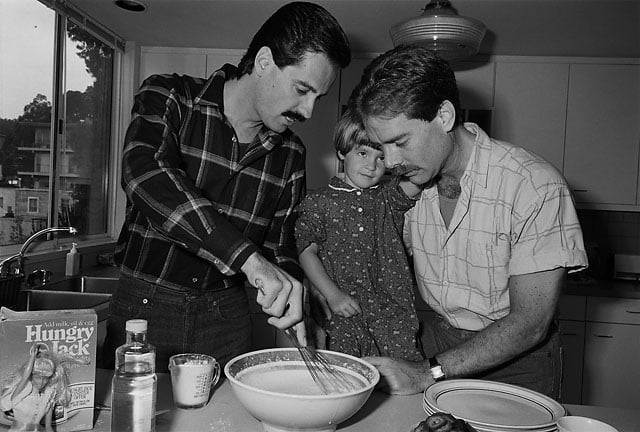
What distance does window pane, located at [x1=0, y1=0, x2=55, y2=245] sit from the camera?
2.34m

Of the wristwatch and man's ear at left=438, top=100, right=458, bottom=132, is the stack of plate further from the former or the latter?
man's ear at left=438, top=100, right=458, bottom=132

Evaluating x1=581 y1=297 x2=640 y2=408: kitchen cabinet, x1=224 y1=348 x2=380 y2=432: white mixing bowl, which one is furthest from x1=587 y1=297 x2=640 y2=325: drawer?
x1=224 y1=348 x2=380 y2=432: white mixing bowl

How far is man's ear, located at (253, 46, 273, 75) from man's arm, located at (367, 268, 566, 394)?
2.65 feet

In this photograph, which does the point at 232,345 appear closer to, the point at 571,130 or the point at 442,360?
the point at 442,360

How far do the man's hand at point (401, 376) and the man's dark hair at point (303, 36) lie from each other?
2.40 ft

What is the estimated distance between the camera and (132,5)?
2.70 metres

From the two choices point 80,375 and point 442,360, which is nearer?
point 80,375

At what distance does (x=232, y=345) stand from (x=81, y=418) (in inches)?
29.0

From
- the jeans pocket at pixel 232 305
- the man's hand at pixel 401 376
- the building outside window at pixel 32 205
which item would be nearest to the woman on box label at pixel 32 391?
the man's hand at pixel 401 376

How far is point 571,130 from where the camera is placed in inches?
129

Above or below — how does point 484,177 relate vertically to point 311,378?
above

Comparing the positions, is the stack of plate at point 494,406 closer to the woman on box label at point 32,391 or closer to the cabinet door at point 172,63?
the woman on box label at point 32,391

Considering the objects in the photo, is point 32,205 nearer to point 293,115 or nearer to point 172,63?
point 172,63

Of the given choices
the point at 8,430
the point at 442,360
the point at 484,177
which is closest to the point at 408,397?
the point at 442,360
